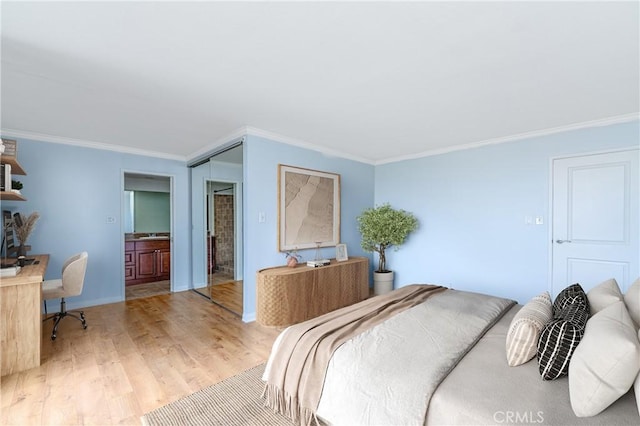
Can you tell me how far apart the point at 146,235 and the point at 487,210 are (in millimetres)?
6447

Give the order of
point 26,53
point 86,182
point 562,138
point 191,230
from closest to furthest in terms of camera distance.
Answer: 1. point 26,53
2. point 562,138
3. point 86,182
4. point 191,230

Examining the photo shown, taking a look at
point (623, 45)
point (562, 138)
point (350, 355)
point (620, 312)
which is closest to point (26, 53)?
point (350, 355)

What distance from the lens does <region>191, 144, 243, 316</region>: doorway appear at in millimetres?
4422

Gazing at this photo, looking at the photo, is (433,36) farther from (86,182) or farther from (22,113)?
(86,182)

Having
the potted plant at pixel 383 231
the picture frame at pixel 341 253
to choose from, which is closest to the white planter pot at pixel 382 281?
the potted plant at pixel 383 231

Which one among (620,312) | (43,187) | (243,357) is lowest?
(243,357)

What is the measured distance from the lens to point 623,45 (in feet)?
5.85

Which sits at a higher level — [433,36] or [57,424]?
[433,36]

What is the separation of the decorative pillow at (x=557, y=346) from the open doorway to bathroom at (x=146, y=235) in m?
4.94

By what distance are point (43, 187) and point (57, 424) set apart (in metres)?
3.20

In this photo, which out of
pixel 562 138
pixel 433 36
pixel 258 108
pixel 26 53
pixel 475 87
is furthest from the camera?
pixel 562 138

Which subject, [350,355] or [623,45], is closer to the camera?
[350,355]

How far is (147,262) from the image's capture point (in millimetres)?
5324

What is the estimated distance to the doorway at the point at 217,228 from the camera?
4.42m
